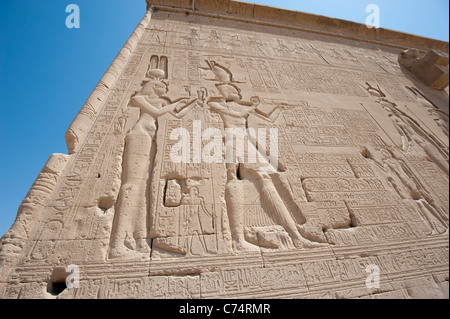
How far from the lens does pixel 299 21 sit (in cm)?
621

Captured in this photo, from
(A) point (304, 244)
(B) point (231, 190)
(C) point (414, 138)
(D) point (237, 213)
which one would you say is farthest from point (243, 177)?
(C) point (414, 138)

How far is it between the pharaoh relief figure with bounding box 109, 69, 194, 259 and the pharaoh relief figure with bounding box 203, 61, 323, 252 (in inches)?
24.3

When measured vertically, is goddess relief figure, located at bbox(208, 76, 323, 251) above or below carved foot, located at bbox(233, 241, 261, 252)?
above

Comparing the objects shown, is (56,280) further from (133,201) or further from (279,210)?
(279,210)

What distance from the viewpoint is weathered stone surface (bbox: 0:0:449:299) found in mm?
1767

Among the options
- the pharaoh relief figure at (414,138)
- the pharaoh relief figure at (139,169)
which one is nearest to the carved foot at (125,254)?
the pharaoh relief figure at (139,169)

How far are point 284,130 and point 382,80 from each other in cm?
364

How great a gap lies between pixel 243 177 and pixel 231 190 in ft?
1.01

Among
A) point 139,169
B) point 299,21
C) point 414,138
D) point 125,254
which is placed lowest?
point 125,254

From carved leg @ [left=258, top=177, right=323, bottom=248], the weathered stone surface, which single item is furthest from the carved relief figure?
carved leg @ [left=258, top=177, right=323, bottom=248]

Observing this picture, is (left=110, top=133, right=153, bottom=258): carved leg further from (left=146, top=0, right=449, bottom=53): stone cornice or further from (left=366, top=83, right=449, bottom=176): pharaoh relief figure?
(left=146, top=0, right=449, bottom=53): stone cornice

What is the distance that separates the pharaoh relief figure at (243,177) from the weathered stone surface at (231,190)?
0.02m
